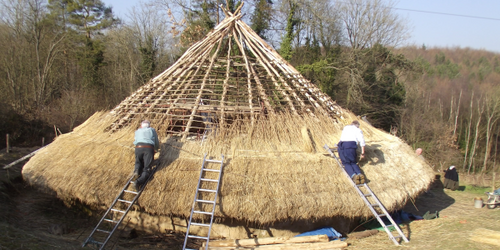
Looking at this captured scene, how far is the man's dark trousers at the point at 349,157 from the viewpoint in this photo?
6972 millimetres

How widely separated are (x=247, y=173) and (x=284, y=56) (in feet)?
Result: 54.2

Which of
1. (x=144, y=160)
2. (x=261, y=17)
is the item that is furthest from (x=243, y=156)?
(x=261, y=17)

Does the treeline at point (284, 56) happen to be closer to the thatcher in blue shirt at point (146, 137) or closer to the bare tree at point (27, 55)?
the bare tree at point (27, 55)

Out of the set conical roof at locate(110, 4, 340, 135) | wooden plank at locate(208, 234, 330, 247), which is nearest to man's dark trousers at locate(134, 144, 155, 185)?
conical roof at locate(110, 4, 340, 135)

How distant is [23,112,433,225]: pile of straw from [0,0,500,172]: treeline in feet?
A: 40.3

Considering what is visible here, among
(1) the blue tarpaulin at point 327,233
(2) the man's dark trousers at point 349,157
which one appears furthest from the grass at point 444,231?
(2) the man's dark trousers at point 349,157

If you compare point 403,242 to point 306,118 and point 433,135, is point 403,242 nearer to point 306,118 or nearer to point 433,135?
point 306,118

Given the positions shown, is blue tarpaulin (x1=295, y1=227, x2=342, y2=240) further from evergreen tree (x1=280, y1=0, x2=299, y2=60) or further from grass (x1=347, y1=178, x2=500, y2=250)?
evergreen tree (x1=280, y1=0, x2=299, y2=60)

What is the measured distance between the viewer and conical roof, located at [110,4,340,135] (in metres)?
8.04

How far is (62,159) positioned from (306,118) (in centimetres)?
558

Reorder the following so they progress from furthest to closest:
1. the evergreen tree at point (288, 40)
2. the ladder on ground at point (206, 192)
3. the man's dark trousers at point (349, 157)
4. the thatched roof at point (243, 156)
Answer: the evergreen tree at point (288, 40)
the man's dark trousers at point (349, 157)
the thatched roof at point (243, 156)
the ladder on ground at point (206, 192)

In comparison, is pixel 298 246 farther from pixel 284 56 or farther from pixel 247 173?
pixel 284 56

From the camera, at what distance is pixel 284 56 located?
72.0 feet

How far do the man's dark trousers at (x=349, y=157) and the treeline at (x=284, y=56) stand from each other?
49.0ft
